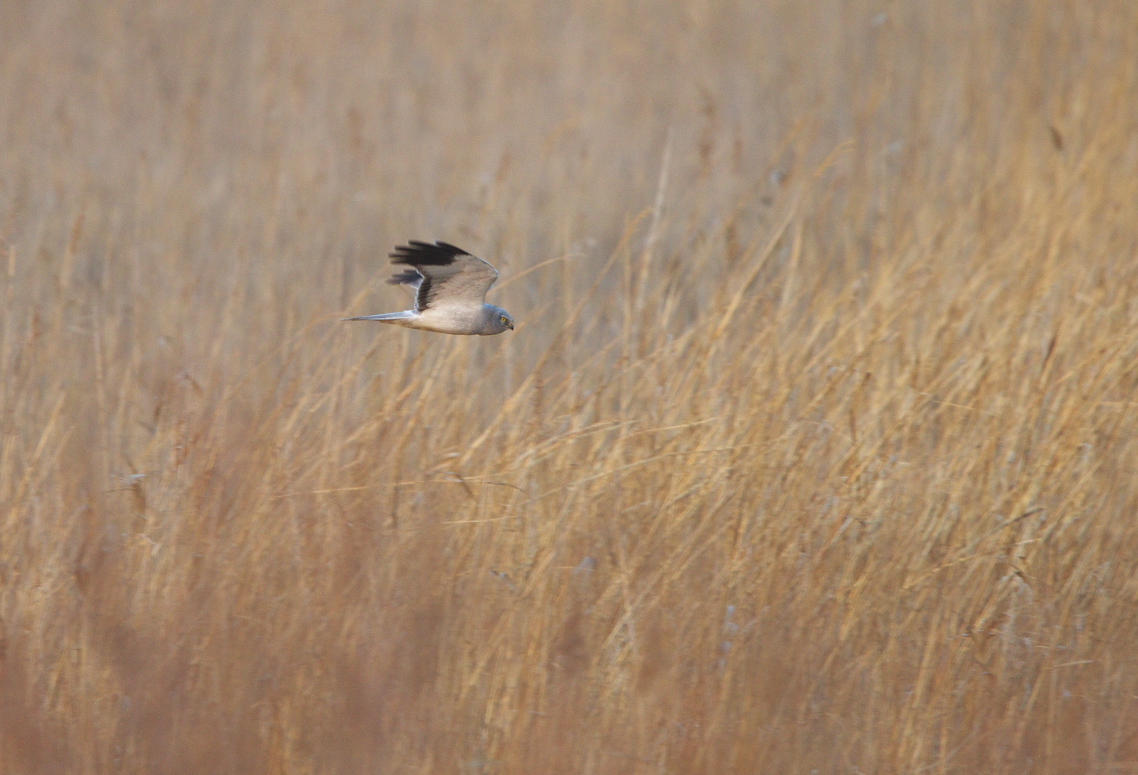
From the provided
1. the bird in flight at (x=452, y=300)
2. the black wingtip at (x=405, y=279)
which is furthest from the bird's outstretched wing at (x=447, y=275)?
the black wingtip at (x=405, y=279)

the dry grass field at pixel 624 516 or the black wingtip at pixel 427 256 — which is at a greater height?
the black wingtip at pixel 427 256

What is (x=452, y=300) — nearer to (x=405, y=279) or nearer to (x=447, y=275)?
(x=447, y=275)

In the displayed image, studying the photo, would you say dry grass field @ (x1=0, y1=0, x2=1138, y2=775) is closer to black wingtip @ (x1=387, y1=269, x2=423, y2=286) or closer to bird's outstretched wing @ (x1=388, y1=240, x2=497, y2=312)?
black wingtip @ (x1=387, y1=269, x2=423, y2=286)

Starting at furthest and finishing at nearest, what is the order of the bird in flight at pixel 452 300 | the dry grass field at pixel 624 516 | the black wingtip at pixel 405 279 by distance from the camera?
the black wingtip at pixel 405 279, the bird in flight at pixel 452 300, the dry grass field at pixel 624 516

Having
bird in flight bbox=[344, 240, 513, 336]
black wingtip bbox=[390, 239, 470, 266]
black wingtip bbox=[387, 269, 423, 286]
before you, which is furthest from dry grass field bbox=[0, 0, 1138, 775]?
black wingtip bbox=[390, 239, 470, 266]

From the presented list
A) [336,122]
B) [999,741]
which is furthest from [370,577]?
[336,122]

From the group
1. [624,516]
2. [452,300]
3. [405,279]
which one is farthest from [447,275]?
[624,516]

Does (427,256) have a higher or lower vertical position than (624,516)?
higher

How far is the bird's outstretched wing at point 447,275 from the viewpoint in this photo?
2.63 metres

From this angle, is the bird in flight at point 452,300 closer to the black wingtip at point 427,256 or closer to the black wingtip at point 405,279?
the black wingtip at point 427,256

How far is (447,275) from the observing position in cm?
274

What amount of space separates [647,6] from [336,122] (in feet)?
7.48

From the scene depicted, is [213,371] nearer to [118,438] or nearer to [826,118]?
[118,438]

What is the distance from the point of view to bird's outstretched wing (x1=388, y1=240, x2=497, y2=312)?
2631mm
